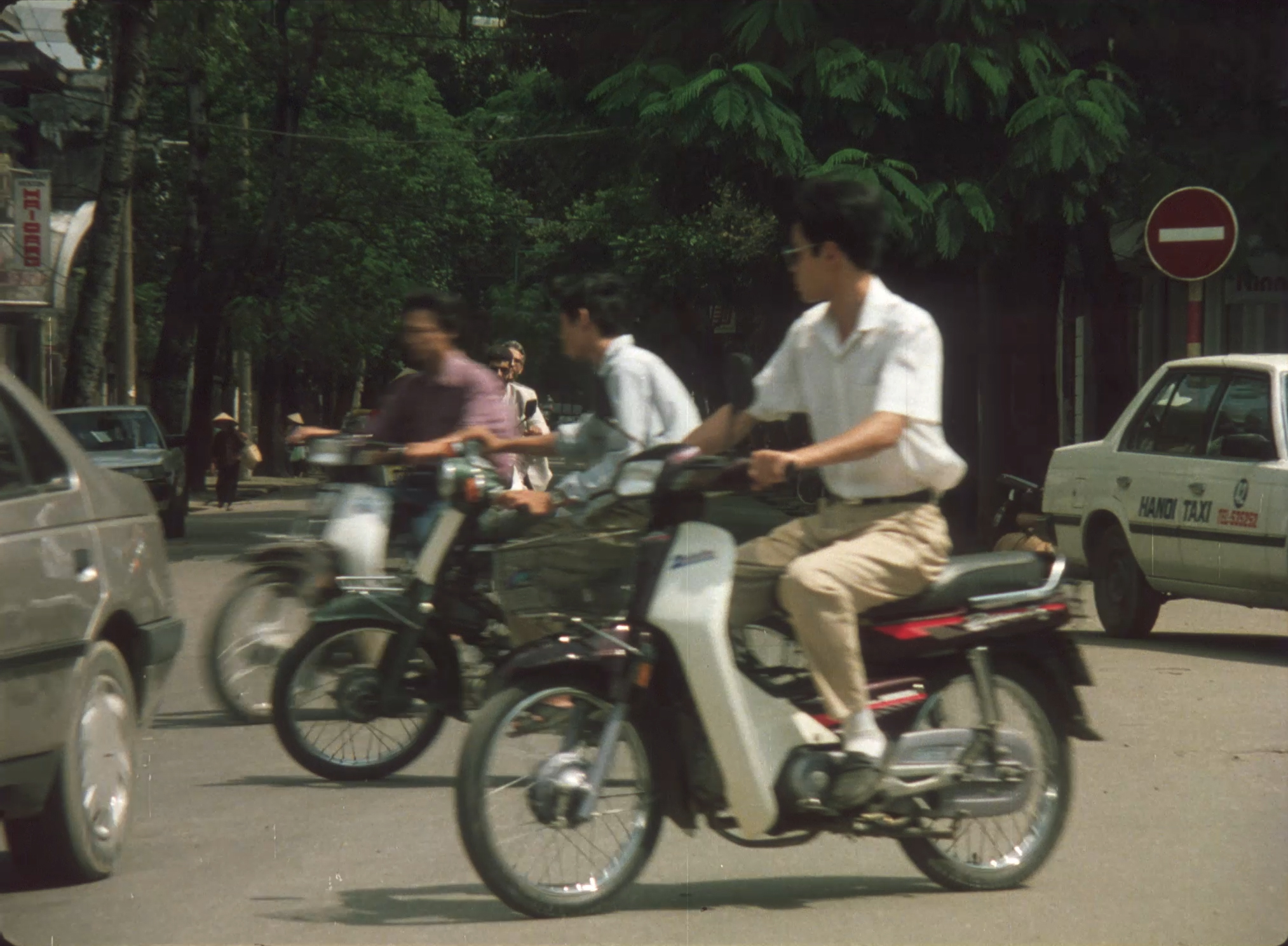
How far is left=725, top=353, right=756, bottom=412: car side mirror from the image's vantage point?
4.82 meters

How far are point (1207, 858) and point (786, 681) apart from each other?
1500 millimetres

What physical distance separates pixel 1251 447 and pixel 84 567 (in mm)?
7222

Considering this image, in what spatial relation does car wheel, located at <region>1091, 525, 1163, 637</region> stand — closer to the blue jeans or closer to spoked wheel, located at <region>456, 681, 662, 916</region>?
the blue jeans

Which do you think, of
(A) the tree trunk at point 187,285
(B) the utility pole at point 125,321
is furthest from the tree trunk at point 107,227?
(A) the tree trunk at point 187,285

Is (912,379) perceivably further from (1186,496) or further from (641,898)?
(1186,496)

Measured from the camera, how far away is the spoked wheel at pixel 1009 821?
5.51m

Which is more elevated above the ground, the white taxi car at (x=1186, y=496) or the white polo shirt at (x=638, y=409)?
the white polo shirt at (x=638, y=409)

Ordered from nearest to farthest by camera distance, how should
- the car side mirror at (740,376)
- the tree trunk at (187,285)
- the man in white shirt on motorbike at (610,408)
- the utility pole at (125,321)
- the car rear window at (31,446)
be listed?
the car side mirror at (740,376) → the car rear window at (31,446) → the man in white shirt on motorbike at (610,408) → the utility pole at (125,321) → the tree trunk at (187,285)

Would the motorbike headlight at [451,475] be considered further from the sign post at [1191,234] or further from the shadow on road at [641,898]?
the sign post at [1191,234]

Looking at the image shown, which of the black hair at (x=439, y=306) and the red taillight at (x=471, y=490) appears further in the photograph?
the black hair at (x=439, y=306)

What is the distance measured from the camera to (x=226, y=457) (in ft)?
99.0

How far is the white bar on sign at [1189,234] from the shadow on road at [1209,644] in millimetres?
3041

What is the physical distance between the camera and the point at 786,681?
5289 mm

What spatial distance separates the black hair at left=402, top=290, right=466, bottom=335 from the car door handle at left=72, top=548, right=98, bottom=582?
3.00 meters
